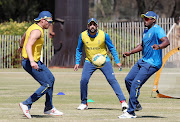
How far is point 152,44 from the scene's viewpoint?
32.6ft

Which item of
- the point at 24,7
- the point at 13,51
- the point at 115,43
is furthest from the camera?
the point at 24,7

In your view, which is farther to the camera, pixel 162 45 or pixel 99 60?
pixel 99 60

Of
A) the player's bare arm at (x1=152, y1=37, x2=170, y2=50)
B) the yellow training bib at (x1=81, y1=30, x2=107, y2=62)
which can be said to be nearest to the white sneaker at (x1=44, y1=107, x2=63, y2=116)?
the yellow training bib at (x1=81, y1=30, x2=107, y2=62)

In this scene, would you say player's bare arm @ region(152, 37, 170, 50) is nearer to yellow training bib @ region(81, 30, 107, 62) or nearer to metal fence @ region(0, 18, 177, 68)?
yellow training bib @ region(81, 30, 107, 62)

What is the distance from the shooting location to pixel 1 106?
1191cm

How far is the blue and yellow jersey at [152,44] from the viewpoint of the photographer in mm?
9828

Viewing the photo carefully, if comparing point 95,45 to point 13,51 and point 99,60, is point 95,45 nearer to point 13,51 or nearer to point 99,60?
point 99,60

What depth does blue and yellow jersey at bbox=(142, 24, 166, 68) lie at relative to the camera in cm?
983

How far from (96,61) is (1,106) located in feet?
8.64

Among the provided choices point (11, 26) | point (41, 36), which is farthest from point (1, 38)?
point (41, 36)

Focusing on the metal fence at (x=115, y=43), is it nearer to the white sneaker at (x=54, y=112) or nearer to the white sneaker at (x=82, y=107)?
the white sneaker at (x=82, y=107)

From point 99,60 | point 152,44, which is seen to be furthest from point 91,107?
point 152,44

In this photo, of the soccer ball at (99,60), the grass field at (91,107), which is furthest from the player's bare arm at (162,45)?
the soccer ball at (99,60)

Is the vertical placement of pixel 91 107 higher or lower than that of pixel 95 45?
lower
